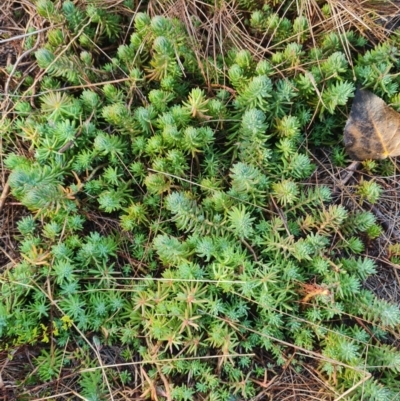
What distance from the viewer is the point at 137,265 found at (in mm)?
2387

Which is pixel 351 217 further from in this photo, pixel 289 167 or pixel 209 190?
pixel 209 190

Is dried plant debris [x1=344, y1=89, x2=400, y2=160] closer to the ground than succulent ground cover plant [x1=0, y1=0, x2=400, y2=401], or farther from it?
farther from it

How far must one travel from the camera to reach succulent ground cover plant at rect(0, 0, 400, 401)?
2.19m

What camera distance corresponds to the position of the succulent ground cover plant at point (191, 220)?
2.19 m

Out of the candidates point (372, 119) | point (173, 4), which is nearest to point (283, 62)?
point (372, 119)

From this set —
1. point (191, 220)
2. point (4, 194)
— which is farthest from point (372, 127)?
point (4, 194)

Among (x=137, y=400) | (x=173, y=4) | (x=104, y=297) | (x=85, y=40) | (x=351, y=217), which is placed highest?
(x=173, y=4)

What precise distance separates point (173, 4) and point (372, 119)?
4.57 feet

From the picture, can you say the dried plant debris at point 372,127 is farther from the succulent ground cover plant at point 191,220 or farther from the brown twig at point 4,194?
the brown twig at point 4,194

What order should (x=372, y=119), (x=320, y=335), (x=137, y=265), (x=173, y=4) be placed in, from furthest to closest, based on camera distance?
(x=173, y=4) < (x=372, y=119) < (x=137, y=265) < (x=320, y=335)

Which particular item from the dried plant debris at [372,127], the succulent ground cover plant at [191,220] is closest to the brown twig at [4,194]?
the succulent ground cover plant at [191,220]

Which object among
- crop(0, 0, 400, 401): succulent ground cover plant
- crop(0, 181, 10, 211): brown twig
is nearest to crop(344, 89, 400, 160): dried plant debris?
crop(0, 0, 400, 401): succulent ground cover plant

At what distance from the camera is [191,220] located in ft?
7.41

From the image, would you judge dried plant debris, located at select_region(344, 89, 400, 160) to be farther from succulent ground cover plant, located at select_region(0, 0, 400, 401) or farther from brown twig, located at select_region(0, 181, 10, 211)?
brown twig, located at select_region(0, 181, 10, 211)
